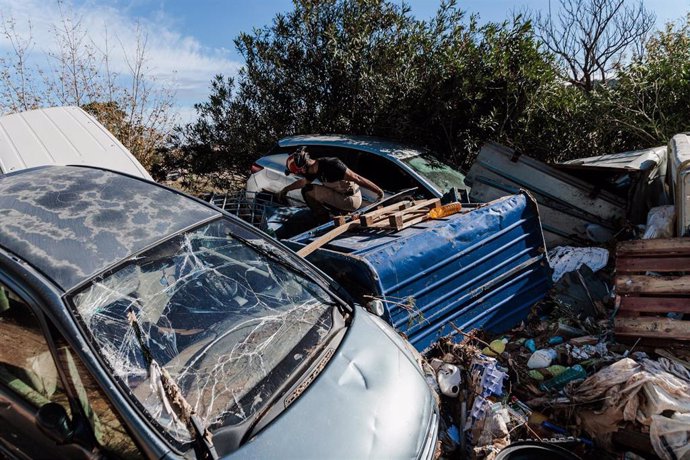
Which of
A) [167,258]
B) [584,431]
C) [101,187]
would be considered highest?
[101,187]

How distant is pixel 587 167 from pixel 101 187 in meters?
4.83

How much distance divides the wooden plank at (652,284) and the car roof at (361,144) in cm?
285

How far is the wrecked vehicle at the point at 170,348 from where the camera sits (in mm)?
1778

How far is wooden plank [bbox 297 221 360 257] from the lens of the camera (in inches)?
133

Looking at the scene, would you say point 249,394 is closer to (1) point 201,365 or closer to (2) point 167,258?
(1) point 201,365

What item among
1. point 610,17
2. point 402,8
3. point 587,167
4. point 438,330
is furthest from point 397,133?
point 610,17

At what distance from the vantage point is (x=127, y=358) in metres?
1.88

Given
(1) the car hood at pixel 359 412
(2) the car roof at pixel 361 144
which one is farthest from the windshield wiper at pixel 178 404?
(2) the car roof at pixel 361 144

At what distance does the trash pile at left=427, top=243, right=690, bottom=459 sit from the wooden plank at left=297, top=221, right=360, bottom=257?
1218mm

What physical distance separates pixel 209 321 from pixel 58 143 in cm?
324

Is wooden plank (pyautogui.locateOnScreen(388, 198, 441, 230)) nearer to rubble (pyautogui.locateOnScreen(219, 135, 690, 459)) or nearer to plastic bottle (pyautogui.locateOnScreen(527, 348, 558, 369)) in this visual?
rubble (pyautogui.locateOnScreen(219, 135, 690, 459))

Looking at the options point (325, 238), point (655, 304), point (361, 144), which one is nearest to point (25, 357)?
point (325, 238)

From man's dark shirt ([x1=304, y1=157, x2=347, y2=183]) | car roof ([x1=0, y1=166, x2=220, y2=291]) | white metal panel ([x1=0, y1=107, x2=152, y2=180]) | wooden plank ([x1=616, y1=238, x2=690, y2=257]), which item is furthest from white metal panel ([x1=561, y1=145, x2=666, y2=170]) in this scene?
white metal panel ([x1=0, y1=107, x2=152, y2=180])

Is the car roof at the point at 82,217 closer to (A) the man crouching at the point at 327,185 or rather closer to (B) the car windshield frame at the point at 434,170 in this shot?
(A) the man crouching at the point at 327,185
